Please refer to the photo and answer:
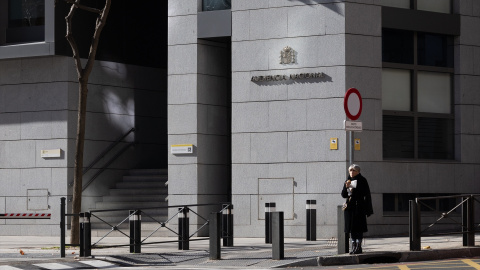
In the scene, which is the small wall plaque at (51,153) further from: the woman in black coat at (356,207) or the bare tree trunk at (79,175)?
the woman in black coat at (356,207)

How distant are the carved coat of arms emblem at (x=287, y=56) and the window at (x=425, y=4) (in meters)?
2.67

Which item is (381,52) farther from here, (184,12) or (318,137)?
(184,12)

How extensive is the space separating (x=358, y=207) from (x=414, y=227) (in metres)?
1.26

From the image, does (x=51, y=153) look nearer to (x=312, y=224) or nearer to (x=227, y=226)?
(x=227, y=226)

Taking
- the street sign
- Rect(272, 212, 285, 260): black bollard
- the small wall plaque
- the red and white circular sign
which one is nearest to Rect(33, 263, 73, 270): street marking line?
Rect(272, 212, 285, 260): black bollard

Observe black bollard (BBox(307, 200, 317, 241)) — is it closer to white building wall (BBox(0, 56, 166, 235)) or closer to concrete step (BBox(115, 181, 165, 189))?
concrete step (BBox(115, 181, 165, 189))

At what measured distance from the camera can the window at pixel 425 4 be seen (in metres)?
25.7

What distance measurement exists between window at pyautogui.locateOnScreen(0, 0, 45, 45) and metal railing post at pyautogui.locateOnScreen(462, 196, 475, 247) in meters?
14.0

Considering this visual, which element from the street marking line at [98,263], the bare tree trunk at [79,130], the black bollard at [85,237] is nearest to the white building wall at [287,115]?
the bare tree trunk at [79,130]

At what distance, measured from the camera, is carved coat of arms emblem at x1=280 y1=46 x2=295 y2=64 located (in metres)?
25.1

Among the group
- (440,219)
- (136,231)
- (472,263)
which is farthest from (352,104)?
(136,231)

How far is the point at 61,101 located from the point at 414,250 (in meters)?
13.2

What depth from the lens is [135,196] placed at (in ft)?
98.1

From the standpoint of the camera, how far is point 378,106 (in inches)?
982
